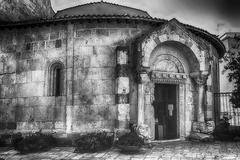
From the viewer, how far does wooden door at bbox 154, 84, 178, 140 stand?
499 inches

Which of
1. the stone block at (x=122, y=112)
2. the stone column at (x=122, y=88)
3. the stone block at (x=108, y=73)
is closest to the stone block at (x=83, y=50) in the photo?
the stone block at (x=108, y=73)

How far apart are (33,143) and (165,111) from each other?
5.92 meters

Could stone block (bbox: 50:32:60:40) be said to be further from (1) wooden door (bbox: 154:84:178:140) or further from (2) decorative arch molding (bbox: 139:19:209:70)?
(1) wooden door (bbox: 154:84:178:140)

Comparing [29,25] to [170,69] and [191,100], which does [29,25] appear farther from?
[191,100]

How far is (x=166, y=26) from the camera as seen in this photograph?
11711mm

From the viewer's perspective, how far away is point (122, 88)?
36.2 ft

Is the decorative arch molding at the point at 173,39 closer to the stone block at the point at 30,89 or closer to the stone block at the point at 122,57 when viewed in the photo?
the stone block at the point at 122,57

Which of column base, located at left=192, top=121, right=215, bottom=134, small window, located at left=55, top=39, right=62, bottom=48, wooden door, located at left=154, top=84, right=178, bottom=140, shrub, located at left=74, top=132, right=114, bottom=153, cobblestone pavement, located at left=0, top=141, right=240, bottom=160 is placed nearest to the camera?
cobblestone pavement, located at left=0, top=141, right=240, bottom=160

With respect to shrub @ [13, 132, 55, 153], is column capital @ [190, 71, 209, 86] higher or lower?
higher

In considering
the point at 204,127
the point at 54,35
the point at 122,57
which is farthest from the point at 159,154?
the point at 54,35

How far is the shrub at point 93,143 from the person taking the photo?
9.84 m

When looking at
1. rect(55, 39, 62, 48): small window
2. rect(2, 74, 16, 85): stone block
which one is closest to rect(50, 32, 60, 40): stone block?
rect(55, 39, 62, 48): small window

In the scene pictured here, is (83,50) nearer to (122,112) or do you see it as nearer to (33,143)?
(122,112)

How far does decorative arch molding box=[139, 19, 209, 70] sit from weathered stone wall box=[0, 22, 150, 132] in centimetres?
76
